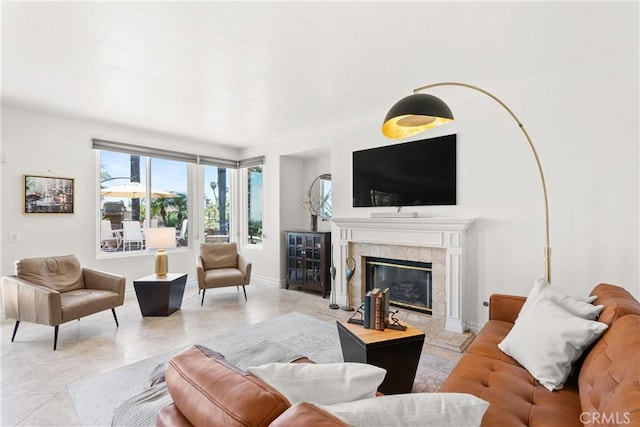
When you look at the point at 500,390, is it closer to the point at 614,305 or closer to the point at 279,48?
the point at 614,305

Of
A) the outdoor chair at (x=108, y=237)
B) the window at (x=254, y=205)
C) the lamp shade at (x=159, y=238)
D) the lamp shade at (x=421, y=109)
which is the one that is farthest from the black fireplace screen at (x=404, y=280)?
the outdoor chair at (x=108, y=237)

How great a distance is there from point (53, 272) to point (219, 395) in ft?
12.0

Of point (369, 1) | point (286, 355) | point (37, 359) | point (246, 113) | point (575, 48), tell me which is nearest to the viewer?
point (286, 355)

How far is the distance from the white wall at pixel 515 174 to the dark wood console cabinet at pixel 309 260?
619 mm

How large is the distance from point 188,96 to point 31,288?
94.2 inches

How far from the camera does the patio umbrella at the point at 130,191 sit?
458cm

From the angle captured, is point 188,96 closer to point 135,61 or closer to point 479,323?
point 135,61

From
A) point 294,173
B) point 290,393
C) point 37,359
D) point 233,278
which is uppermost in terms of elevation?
point 294,173

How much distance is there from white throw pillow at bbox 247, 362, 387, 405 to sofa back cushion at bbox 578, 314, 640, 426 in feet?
2.08

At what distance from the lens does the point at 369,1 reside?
1894 mm

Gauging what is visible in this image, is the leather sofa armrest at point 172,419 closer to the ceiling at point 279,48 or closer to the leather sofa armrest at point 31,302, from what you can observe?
the ceiling at point 279,48

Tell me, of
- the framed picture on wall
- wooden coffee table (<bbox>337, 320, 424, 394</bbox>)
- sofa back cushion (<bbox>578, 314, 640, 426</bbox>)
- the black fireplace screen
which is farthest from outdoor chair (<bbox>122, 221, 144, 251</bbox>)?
sofa back cushion (<bbox>578, 314, 640, 426</bbox>)

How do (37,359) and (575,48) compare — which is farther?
(37,359)

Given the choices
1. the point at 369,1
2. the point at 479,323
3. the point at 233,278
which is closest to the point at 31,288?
the point at 233,278
